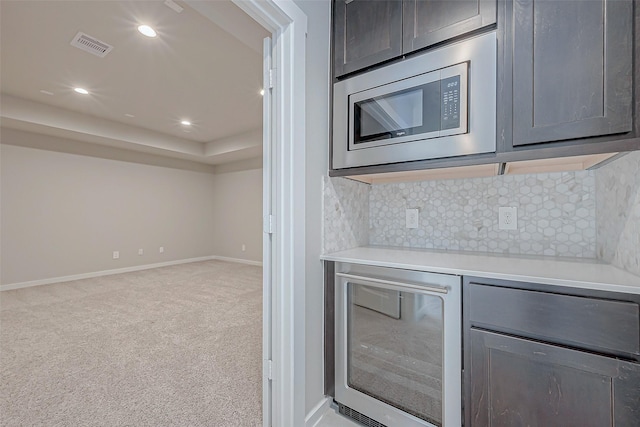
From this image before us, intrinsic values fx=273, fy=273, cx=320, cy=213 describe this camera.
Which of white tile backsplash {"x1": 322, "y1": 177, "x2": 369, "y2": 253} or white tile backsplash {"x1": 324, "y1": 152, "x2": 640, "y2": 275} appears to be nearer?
white tile backsplash {"x1": 324, "y1": 152, "x2": 640, "y2": 275}

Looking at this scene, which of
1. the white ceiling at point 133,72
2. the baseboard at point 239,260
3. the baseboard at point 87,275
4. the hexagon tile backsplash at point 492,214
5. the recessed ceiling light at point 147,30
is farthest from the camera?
the baseboard at point 239,260

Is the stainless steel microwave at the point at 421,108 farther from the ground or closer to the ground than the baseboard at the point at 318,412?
farther from the ground

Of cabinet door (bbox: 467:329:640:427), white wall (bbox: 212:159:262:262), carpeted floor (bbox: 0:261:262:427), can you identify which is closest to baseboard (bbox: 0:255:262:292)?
white wall (bbox: 212:159:262:262)

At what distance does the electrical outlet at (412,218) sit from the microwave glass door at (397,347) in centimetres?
65

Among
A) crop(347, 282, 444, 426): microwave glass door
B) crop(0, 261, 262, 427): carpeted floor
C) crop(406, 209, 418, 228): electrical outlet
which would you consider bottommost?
crop(0, 261, 262, 427): carpeted floor

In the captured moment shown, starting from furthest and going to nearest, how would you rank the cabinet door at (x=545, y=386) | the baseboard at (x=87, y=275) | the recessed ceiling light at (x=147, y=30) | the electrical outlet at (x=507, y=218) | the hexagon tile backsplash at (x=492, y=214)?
1. the baseboard at (x=87, y=275)
2. the recessed ceiling light at (x=147, y=30)
3. the electrical outlet at (x=507, y=218)
4. the hexagon tile backsplash at (x=492, y=214)
5. the cabinet door at (x=545, y=386)

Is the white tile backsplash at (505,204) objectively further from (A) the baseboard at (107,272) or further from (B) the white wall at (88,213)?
(B) the white wall at (88,213)

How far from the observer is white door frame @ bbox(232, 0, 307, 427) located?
1.32 meters

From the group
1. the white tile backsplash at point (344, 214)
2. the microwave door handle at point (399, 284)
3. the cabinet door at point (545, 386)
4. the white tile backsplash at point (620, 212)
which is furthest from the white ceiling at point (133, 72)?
the cabinet door at point (545, 386)

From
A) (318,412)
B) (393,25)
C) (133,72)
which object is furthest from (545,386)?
(133,72)

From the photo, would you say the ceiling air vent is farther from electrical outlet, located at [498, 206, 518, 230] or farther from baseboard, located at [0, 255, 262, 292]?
baseboard, located at [0, 255, 262, 292]

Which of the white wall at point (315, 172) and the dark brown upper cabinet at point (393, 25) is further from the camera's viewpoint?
the white wall at point (315, 172)

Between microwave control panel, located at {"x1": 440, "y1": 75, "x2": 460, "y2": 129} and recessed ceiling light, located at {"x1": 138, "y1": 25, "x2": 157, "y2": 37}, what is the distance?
97.0 inches

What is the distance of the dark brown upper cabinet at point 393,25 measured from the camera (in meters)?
1.22
